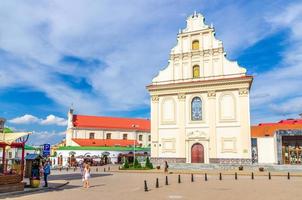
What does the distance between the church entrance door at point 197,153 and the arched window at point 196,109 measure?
4.25 metres

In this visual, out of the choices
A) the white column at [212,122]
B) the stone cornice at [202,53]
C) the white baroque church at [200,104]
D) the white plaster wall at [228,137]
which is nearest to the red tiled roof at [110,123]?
the white baroque church at [200,104]

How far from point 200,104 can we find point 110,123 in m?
37.7

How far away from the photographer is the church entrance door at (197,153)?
168 feet

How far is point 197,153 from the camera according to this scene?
5172 centimetres

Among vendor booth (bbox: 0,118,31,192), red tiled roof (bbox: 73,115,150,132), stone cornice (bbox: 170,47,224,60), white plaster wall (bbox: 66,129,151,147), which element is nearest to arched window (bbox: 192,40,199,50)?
stone cornice (bbox: 170,47,224,60)

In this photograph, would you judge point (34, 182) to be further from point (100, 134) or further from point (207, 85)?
point (100, 134)

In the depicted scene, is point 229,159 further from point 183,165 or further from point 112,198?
point 112,198

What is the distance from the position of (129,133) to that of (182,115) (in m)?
34.2

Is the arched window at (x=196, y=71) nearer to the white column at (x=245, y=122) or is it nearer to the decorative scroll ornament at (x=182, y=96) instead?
the decorative scroll ornament at (x=182, y=96)

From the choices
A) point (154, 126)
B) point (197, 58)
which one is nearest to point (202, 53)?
point (197, 58)

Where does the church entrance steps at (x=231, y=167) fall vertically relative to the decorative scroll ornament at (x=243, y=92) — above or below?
below

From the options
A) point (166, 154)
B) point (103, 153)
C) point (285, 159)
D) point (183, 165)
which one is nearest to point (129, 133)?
point (103, 153)

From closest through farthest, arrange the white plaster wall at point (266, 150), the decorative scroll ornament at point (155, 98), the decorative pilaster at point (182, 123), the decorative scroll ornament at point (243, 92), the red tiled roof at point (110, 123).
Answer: the decorative scroll ornament at point (243, 92), the white plaster wall at point (266, 150), the decorative pilaster at point (182, 123), the decorative scroll ornament at point (155, 98), the red tiled roof at point (110, 123)

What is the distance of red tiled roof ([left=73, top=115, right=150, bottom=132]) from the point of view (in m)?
81.4
